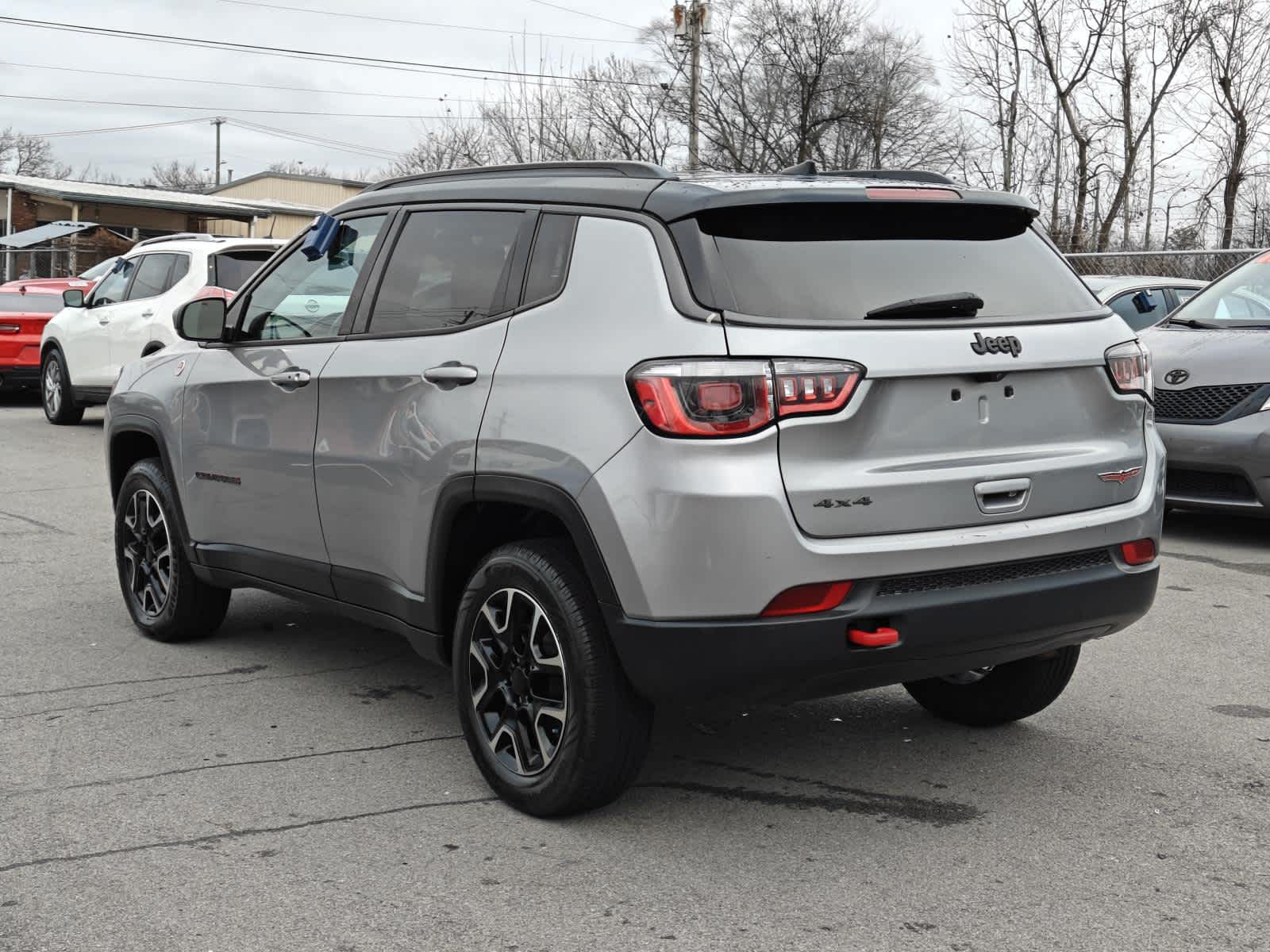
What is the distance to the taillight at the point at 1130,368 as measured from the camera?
4078mm

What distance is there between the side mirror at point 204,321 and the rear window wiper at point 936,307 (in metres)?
2.84

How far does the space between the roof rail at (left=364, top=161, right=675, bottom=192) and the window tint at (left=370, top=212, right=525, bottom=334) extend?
19cm

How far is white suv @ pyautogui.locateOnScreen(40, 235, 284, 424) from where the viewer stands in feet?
45.6

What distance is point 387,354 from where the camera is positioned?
4539 mm

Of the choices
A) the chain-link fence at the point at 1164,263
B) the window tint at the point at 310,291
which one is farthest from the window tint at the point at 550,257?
the chain-link fence at the point at 1164,263

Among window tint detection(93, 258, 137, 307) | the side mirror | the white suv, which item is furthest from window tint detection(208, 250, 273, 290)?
the side mirror

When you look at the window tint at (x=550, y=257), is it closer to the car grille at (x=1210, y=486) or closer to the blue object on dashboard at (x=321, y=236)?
the blue object on dashboard at (x=321, y=236)

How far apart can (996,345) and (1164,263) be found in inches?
620

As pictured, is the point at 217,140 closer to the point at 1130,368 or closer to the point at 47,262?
the point at 47,262

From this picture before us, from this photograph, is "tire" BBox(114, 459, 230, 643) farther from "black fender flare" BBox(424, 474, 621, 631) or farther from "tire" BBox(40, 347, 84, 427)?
"tire" BBox(40, 347, 84, 427)

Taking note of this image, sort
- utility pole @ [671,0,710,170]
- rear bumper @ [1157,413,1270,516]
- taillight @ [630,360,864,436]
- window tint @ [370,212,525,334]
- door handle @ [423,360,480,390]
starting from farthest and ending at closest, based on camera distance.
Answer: utility pole @ [671,0,710,170], rear bumper @ [1157,413,1270,516], window tint @ [370,212,525,334], door handle @ [423,360,480,390], taillight @ [630,360,864,436]

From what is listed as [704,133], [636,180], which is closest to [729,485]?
[636,180]

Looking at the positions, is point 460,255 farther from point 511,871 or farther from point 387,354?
point 511,871

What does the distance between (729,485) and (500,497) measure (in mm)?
797
